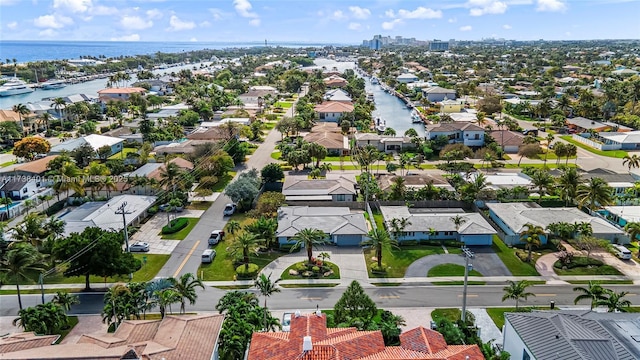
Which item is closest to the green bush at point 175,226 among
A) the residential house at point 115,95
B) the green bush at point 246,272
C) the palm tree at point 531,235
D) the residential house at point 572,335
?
the green bush at point 246,272

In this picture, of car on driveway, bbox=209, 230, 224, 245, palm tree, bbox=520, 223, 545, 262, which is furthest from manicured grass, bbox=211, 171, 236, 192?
palm tree, bbox=520, 223, 545, 262

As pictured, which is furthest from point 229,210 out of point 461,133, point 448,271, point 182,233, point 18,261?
point 461,133

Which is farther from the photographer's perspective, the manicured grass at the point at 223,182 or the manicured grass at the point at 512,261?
the manicured grass at the point at 223,182

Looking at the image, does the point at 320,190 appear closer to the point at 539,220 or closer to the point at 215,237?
the point at 215,237

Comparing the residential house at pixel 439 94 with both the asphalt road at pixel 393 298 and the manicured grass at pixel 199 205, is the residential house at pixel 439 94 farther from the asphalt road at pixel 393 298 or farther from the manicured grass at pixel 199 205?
the asphalt road at pixel 393 298

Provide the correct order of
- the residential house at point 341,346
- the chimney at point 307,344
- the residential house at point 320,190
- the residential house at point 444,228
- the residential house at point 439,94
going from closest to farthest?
→ the chimney at point 307,344 → the residential house at point 341,346 → the residential house at point 444,228 → the residential house at point 320,190 → the residential house at point 439,94

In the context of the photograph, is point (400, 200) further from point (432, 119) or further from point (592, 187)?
point (432, 119)
